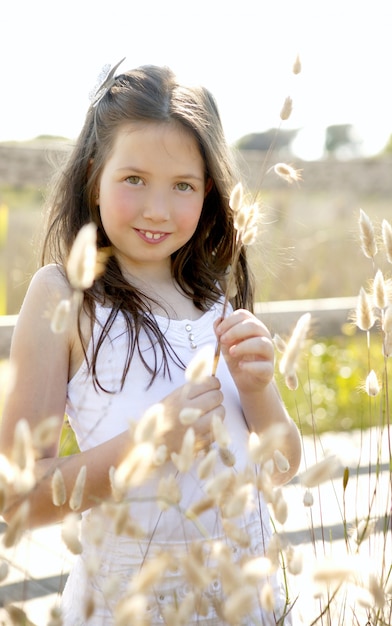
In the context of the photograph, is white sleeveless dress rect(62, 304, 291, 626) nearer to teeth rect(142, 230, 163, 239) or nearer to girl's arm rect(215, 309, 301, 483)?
girl's arm rect(215, 309, 301, 483)

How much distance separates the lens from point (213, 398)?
4.64ft

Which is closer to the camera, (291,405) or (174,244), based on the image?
(174,244)

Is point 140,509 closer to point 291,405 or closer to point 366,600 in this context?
point 366,600

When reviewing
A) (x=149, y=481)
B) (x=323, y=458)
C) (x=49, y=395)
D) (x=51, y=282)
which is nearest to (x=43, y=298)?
(x=51, y=282)

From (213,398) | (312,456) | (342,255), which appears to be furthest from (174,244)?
(342,255)

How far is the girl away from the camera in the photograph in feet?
4.95

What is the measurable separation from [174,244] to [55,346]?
1.20ft

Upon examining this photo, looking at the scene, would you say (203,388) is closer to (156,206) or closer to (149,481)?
(149,481)

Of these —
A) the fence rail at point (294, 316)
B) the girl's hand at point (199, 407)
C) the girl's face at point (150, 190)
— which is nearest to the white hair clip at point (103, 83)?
the girl's face at point (150, 190)

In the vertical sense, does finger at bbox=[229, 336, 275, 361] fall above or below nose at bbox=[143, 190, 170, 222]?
below

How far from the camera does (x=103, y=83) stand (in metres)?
2.05

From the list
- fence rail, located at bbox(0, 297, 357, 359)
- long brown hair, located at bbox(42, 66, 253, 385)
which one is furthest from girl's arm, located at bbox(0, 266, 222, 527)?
fence rail, located at bbox(0, 297, 357, 359)

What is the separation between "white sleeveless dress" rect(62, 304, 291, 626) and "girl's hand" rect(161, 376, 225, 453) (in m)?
0.13

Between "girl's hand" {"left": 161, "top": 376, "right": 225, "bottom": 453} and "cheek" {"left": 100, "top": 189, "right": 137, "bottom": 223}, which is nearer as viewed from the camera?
"girl's hand" {"left": 161, "top": 376, "right": 225, "bottom": 453}
